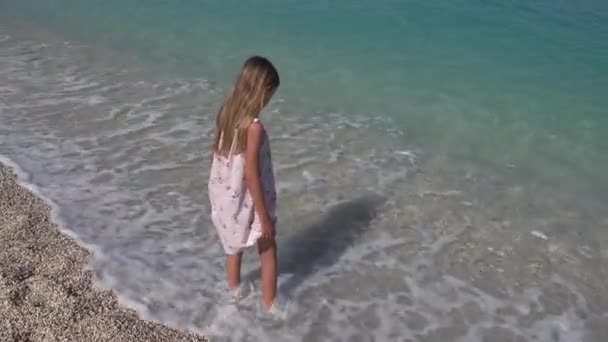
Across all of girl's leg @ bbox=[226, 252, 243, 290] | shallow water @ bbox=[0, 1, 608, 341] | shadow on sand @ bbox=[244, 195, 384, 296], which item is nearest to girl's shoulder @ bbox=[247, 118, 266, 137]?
girl's leg @ bbox=[226, 252, 243, 290]

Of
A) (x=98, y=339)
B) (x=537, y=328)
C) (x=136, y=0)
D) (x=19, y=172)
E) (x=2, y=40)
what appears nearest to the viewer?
(x=98, y=339)

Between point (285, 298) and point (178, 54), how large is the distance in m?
8.14

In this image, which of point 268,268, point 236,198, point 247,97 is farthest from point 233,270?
point 247,97

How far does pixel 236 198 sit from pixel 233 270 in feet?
2.65

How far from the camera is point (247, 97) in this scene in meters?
4.13

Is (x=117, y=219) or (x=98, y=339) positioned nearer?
(x=98, y=339)

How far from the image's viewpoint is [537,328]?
524cm

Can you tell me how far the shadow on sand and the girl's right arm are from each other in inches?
42.4

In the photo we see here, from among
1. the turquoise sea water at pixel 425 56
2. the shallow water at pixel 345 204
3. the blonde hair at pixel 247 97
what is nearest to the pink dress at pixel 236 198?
the blonde hair at pixel 247 97

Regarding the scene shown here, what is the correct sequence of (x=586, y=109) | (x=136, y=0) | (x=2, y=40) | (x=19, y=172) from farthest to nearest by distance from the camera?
(x=136, y=0) < (x=2, y=40) < (x=586, y=109) < (x=19, y=172)

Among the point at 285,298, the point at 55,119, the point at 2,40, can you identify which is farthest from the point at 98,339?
the point at 2,40

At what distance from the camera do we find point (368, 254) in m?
6.06

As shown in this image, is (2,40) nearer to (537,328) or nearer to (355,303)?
(355,303)

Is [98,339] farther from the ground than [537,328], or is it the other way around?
[98,339]
